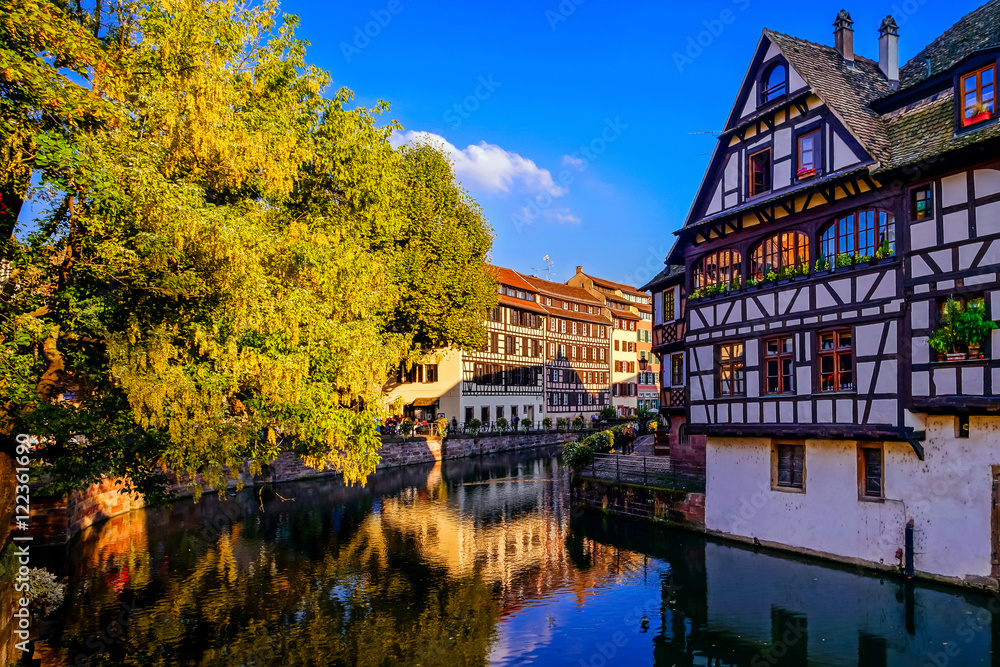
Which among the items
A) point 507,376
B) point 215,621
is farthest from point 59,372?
point 507,376

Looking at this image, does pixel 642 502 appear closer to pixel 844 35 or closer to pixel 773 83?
pixel 773 83

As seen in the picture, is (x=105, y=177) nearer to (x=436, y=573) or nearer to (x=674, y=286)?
(x=436, y=573)

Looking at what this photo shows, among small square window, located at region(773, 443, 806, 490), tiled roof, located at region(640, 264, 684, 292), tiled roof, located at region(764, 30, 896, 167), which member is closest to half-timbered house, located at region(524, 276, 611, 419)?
tiled roof, located at region(640, 264, 684, 292)

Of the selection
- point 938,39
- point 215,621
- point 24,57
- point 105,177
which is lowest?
point 215,621

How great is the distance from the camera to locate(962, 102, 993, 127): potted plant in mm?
15366

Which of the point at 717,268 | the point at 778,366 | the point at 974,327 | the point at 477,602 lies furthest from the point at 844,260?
the point at 477,602

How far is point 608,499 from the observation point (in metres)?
26.2

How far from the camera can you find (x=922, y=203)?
16.5 m

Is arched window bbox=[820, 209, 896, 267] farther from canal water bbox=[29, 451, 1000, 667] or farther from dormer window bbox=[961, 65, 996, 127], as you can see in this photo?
canal water bbox=[29, 451, 1000, 667]

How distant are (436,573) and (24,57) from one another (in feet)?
47.0

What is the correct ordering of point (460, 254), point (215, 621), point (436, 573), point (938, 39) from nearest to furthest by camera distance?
point (215, 621) → point (436, 573) → point (938, 39) → point (460, 254)

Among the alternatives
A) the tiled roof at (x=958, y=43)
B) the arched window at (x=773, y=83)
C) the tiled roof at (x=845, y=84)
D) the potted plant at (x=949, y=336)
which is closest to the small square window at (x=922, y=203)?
the tiled roof at (x=845, y=84)

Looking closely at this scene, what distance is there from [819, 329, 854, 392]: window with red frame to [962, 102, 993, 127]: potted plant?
549cm

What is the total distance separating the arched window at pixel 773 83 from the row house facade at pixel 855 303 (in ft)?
0.18
